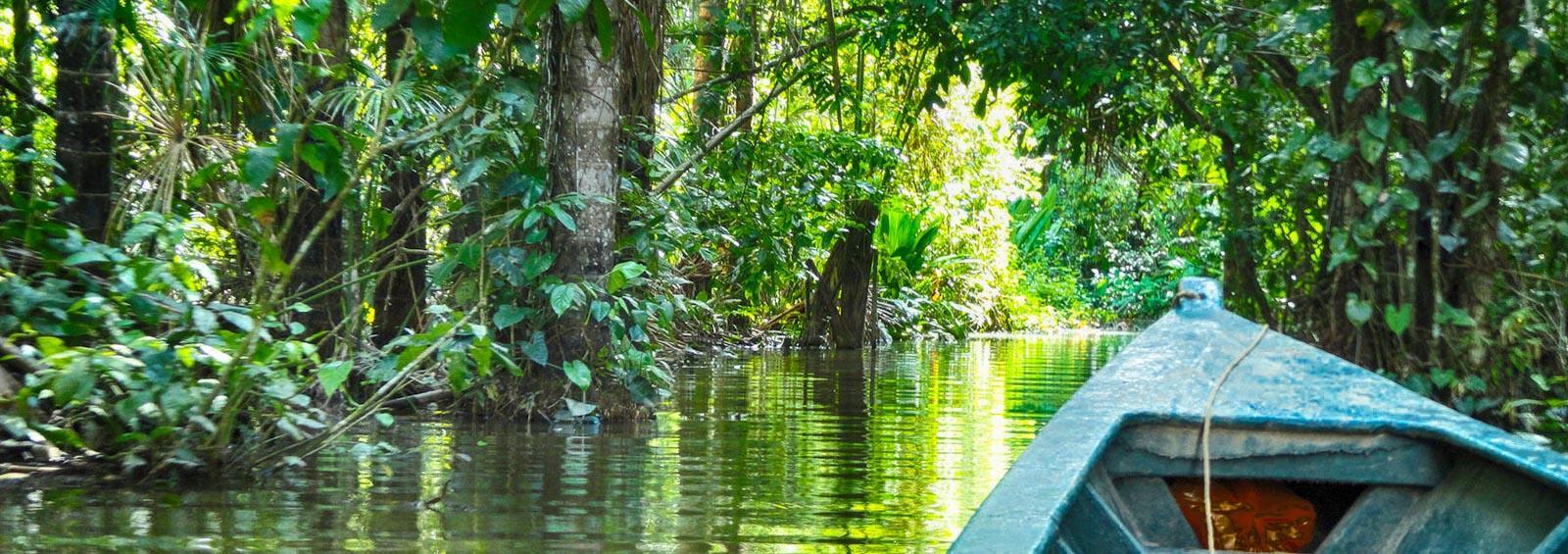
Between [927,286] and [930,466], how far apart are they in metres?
15.8

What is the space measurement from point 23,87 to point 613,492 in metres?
3.24

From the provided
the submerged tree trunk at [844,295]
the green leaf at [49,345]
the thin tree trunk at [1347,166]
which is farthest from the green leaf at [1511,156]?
the submerged tree trunk at [844,295]

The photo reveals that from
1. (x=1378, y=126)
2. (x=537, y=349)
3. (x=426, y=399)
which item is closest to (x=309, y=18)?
(x=537, y=349)

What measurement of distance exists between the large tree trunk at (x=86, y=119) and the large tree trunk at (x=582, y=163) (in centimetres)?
186

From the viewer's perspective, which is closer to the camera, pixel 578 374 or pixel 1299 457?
pixel 1299 457

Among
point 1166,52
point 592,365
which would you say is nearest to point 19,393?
point 592,365

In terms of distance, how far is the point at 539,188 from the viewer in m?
5.86

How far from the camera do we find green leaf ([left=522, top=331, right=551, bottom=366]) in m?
6.38

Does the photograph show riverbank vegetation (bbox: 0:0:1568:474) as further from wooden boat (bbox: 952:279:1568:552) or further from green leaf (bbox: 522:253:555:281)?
wooden boat (bbox: 952:279:1568:552)

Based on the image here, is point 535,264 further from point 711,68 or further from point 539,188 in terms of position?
point 711,68

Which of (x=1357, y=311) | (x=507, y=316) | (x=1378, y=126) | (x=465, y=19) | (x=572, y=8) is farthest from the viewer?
(x=507, y=316)

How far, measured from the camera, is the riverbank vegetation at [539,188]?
4.41 meters

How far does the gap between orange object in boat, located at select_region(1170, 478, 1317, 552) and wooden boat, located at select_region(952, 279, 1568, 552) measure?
27 millimetres

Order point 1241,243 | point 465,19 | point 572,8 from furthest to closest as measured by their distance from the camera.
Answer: point 1241,243, point 572,8, point 465,19
